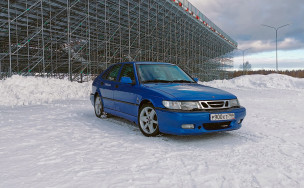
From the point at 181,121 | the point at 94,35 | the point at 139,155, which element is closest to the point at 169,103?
the point at 181,121

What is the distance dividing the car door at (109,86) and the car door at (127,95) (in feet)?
0.77

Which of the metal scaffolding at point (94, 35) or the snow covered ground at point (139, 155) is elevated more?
the metal scaffolding at point (94, 35)

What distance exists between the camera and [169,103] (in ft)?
14.5

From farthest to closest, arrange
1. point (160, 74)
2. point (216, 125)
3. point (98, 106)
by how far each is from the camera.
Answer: point (98, 106) < point (160, 74) < point (216, 125)

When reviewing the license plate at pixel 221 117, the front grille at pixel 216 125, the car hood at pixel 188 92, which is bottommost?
the front grille at pixel 216 125

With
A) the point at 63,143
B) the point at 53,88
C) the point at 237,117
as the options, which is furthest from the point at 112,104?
the point at 53,88

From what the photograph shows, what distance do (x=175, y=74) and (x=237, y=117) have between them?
171 centimetres

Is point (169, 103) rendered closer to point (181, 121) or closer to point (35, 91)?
point (181, 121)

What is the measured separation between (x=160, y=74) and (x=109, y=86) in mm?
1341

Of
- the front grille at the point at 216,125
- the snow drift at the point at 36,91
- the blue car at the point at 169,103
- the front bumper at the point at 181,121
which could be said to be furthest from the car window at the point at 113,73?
the snow drift at the point at 36,91

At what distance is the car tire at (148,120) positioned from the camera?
4750mm

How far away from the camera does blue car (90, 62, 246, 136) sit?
436 cm

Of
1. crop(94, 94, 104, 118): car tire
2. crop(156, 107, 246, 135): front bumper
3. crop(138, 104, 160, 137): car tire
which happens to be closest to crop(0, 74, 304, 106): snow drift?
crop(94, 94, 104, 118): car tire

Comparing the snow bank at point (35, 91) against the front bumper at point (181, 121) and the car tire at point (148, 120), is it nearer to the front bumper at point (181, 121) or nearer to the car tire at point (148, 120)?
the car tire at point (148, 120)
